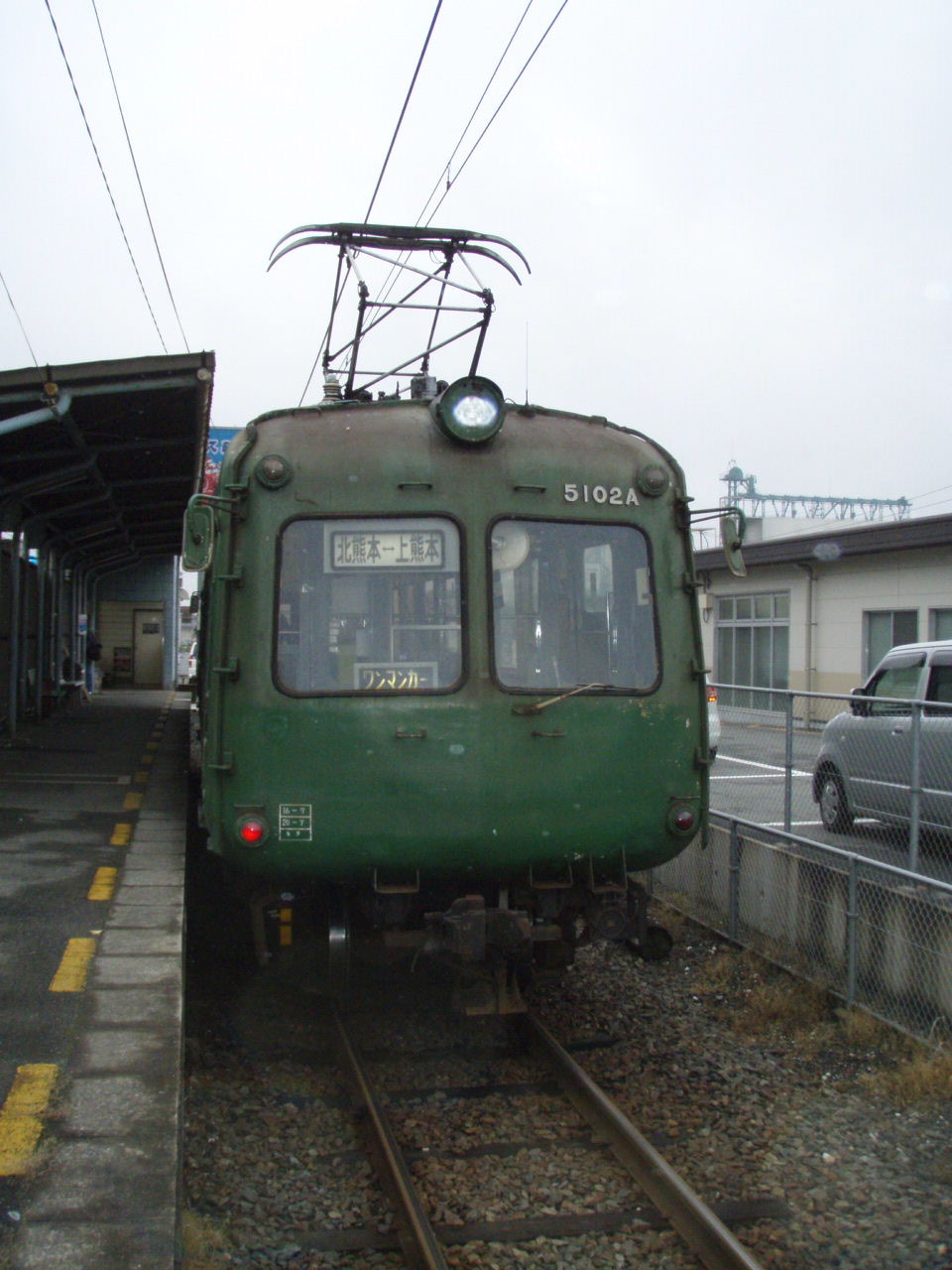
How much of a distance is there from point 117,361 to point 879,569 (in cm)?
1544

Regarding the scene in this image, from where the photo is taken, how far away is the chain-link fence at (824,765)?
7.64m

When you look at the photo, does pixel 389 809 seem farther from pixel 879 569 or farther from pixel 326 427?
pixel 879 569

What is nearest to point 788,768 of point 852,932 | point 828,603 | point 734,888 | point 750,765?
point 750,765

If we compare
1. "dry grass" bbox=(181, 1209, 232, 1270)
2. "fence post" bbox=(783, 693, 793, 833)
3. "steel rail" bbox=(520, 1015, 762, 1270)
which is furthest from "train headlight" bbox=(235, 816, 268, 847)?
"fence post" bbox=(783, 693, 793, 833)

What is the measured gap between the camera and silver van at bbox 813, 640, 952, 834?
6.76 meters

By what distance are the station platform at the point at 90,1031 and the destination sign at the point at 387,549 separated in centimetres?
206

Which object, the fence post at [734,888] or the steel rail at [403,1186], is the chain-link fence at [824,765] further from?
the steel rail at [403,1186]

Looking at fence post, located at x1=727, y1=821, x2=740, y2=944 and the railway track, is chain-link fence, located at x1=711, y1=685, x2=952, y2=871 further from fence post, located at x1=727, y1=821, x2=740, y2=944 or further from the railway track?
the railway track

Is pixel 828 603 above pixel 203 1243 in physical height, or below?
above

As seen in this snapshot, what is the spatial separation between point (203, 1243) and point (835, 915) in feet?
13.6

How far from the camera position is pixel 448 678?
201 inches

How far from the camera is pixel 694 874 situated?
8.29m

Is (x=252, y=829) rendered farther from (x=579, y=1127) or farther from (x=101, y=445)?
(x=101, y=445)

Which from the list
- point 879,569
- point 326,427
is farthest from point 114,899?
point 879,569
